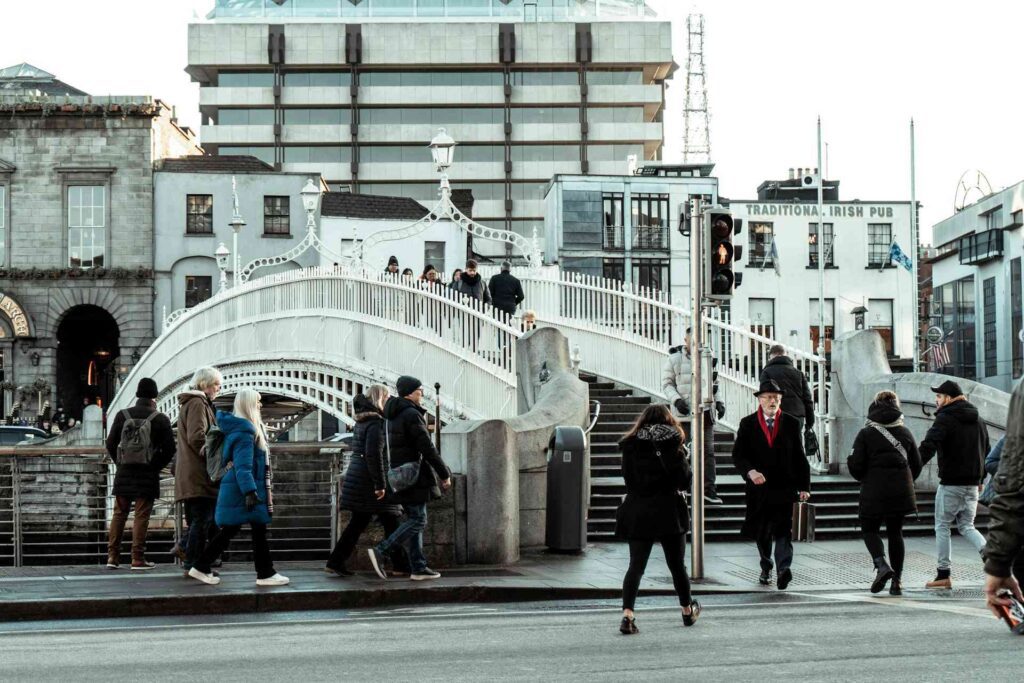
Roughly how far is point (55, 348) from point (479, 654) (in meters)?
51.5

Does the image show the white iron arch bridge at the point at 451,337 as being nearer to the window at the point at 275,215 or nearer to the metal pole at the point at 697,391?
the metal pole at the point at 697,391

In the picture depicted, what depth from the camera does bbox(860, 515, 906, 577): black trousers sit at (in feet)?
40.6

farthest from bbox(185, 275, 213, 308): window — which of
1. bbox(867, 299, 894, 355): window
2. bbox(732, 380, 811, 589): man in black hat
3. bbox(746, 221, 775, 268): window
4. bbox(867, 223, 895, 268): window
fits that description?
bbox(732, 380, 811, 589): man in black hat

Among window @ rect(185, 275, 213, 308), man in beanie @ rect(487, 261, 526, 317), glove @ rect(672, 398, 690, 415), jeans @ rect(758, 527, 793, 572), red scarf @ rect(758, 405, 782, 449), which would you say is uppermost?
window @ rect(185, 275, 213, 308)

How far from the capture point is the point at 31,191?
58.4m

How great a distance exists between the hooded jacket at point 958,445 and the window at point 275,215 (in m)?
47.9

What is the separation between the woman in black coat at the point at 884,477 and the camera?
12.4 metres

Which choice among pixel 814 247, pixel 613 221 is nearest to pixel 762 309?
pixel 814 247

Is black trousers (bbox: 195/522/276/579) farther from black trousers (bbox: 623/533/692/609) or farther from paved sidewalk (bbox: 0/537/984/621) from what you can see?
black trousers (bbox: 623/533/692/609)

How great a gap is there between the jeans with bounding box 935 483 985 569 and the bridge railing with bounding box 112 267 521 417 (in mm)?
8405

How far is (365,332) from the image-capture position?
25172 millimetres

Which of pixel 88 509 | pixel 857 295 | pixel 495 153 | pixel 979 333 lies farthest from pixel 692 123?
pixel 88 509

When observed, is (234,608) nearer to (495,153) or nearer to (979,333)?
(979,333)

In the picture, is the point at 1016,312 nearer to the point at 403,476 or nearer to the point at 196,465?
the point at 403,476
